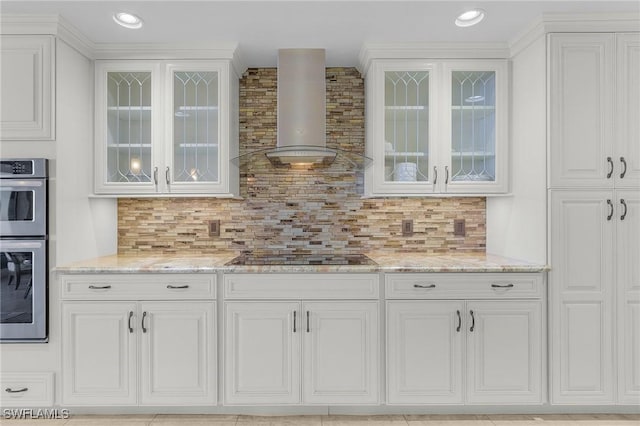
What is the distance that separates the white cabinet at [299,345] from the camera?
2307 millimetres

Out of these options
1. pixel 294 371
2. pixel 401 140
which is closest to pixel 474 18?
pixel 401 140

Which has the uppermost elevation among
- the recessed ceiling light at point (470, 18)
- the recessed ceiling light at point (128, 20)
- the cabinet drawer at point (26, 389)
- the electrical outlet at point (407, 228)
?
the recessed ceiling light at point (470, 18)

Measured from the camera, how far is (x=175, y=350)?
2.30 m

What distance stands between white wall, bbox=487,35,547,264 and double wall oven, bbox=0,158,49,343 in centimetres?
277

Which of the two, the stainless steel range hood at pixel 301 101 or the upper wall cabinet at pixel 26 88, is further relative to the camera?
the stainless steel range hood at pixel 301 101

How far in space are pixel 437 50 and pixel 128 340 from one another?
2550 mm

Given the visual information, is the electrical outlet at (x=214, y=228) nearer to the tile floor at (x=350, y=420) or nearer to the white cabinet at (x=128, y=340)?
the white cabinet at (x=128, y=340)

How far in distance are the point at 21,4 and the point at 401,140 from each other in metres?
2.25

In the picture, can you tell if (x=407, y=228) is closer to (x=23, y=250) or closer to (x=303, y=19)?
(x=303, y=19)

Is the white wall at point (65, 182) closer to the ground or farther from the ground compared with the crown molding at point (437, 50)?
closer to the ground

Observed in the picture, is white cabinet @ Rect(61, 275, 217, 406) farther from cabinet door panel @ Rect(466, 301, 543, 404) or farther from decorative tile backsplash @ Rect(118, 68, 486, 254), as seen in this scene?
cabinet door panel @ Rect(466, 301, 543, 404)

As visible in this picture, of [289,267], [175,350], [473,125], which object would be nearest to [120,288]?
[175,350]

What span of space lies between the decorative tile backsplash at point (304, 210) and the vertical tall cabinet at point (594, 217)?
78 cm

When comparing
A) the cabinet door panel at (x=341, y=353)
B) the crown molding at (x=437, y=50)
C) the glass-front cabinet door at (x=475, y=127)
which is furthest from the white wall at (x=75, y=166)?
the glass-front cabinet door at (x=475, y=127)
